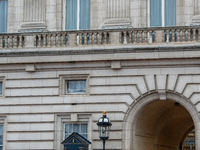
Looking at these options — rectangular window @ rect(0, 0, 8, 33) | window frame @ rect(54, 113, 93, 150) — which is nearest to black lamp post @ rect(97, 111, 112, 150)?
window frame @ rect(54, 113, 93, 150)

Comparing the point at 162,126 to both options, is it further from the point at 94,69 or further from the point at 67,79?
the point at 67,79

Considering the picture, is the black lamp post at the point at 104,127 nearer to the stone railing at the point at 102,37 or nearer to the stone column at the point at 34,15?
the stone railing at the point at 102,37

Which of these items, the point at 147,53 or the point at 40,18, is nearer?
the point at 147,53

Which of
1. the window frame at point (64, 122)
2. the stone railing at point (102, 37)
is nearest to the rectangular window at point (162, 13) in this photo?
the stone railing at point (102, 37)

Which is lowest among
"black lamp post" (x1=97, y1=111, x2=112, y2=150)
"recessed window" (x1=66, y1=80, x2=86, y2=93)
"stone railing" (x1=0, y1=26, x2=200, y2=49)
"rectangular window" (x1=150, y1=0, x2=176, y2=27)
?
"black lamp post" (x1=97, y1=111, x2=112, y2=150)

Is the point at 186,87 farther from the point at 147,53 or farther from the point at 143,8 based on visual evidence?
the point at 143,8

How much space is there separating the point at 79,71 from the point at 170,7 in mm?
4298

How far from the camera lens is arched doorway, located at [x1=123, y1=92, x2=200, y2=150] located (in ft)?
73.0

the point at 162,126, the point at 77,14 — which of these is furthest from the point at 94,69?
the point at 162,126

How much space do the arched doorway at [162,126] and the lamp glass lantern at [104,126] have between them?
210 cm

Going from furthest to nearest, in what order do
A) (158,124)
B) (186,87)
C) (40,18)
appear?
(158,124), (40,18), (186,87)

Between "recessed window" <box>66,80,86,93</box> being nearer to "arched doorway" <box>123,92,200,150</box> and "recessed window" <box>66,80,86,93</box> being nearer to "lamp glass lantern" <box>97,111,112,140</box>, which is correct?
"arched doorway" <box>123,92,200,150</box>

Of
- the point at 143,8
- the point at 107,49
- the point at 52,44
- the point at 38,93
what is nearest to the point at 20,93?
the point at 38,93

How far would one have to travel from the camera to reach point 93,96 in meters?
22.8
